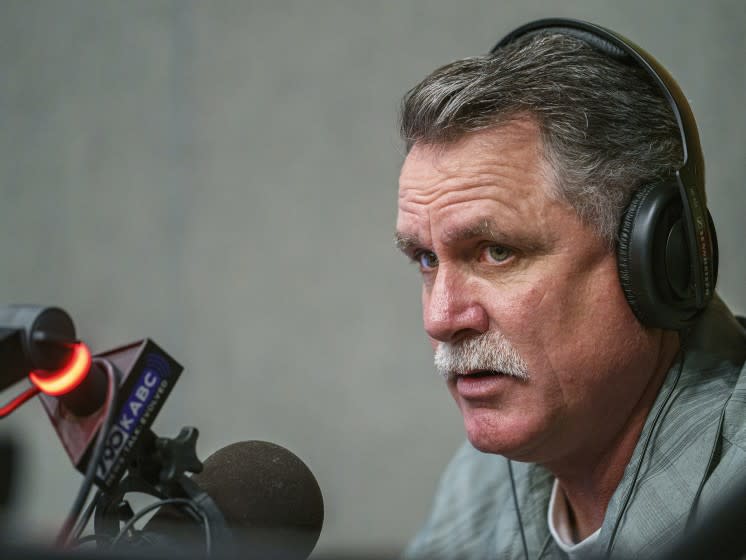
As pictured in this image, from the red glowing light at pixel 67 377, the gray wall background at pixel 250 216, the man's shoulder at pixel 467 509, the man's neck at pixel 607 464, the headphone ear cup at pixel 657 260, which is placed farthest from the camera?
the gray wall background at pixel 250 216

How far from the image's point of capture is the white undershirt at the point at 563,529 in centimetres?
119

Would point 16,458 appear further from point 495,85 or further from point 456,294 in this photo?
point 495,85

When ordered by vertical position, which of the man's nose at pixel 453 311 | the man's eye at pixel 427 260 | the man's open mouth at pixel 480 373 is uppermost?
the man's eye at pixel 427 260

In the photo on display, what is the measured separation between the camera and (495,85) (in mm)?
1137

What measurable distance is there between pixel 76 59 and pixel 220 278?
0.93 m

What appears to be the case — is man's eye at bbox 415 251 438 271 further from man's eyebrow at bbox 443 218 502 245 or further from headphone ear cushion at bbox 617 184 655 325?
headphone ear cushion at bbox 617 184 655 325

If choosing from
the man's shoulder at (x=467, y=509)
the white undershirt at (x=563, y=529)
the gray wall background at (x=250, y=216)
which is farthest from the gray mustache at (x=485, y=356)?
the gray wall background at (x=250, y=216)

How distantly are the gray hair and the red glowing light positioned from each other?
60cm

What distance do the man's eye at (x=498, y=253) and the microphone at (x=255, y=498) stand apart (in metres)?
0.40

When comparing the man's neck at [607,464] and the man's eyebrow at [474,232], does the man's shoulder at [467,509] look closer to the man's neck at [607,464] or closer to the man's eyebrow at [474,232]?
the man's neck at [607,464]

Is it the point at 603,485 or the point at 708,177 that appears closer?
the point at 603,485

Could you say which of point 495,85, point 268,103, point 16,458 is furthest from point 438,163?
point 268,103

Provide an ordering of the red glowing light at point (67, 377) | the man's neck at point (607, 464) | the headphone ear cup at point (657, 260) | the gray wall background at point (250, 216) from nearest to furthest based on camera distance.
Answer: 1. the red glowing light at point (67, 377)
2. the headphone ear cup at point (657, 260)
3. the man's neck at point (607, 464)
4. the gray wall background at point (250, 216)

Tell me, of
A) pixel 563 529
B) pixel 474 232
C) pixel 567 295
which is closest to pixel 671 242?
pixel 567 295
